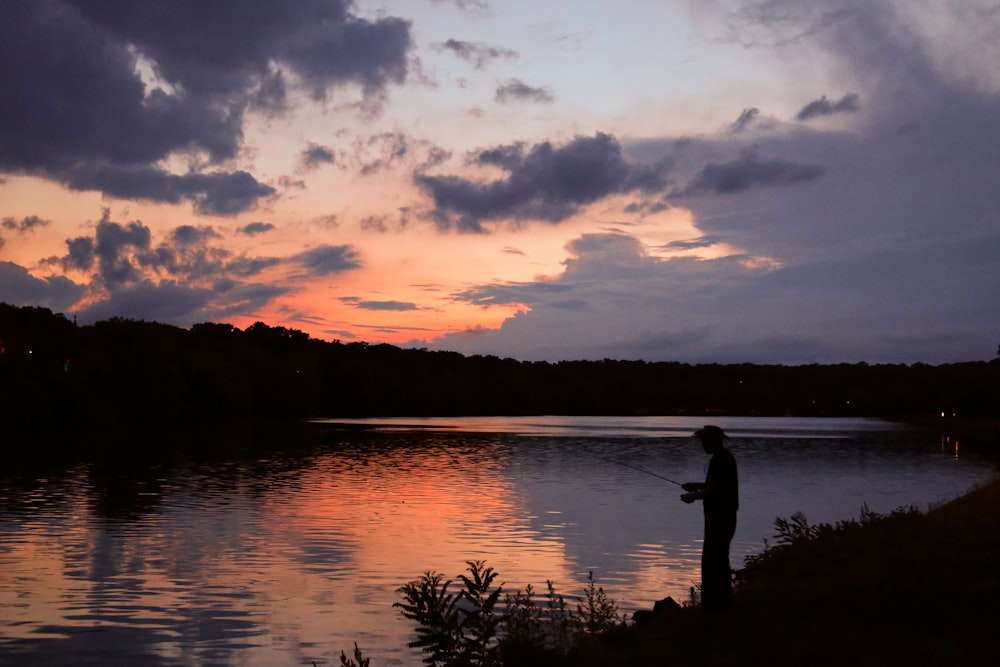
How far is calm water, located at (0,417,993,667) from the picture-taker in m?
17.5

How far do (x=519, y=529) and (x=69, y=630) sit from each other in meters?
16.7

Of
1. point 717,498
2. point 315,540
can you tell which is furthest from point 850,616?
point 315,540

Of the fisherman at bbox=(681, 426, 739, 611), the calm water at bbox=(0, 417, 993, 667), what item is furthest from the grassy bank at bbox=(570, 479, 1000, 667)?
the calm water at bbox=(0, 417, 993, 667)

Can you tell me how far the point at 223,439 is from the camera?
9350cm

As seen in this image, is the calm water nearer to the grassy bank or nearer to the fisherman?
the grassy bank

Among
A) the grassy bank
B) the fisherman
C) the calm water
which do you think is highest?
the fisherman

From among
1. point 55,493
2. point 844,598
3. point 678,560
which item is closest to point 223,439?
point 55,493

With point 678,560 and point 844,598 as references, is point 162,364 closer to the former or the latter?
point 678,560

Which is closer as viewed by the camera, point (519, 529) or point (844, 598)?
point (844, 598)

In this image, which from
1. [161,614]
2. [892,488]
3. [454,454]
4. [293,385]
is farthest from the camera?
[293,385]

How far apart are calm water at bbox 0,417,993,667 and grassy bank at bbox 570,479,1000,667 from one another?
3819 millimetres

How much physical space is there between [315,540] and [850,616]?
1784cm

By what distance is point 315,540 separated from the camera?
2864cm

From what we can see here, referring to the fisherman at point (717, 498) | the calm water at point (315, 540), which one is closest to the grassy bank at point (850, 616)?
the fisherman at point (717, 498)
